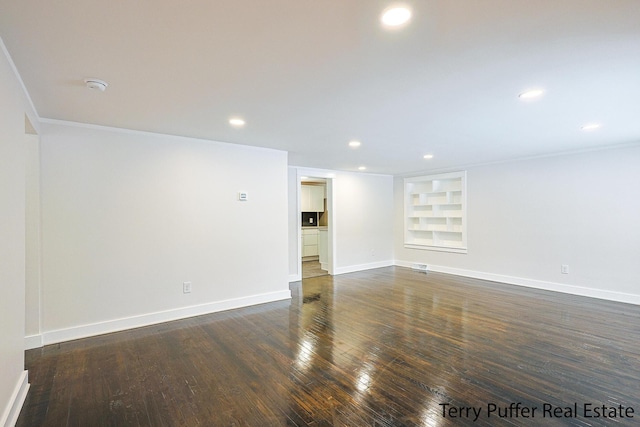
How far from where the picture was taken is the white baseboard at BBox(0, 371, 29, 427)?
1.79m

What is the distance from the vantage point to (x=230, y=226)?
165 inches

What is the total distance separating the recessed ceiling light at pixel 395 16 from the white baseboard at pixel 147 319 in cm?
380

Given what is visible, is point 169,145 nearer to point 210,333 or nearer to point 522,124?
point 210,333

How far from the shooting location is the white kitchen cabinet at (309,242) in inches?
330

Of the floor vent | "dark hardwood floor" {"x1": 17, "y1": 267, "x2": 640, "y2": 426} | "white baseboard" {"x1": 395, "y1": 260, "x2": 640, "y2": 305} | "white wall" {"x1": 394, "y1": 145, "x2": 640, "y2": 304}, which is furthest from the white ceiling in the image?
the floor vent

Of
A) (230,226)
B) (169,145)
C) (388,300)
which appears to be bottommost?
(388,300)

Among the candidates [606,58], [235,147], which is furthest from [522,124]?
[235,147]

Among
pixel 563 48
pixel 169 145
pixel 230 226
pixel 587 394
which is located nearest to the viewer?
pixel 563 48

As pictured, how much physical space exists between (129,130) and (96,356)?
245 centimetres

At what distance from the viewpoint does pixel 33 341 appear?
298 cm

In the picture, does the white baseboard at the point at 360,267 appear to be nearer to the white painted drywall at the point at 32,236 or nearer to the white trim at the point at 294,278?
the white trim at the point at 294,278

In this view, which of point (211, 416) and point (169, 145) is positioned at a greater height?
point (169, 145)

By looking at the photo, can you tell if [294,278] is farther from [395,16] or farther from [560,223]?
[395,16]

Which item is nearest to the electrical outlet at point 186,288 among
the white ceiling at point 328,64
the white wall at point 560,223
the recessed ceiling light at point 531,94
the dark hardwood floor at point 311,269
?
the white ceiling at point 328,64
